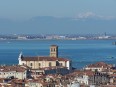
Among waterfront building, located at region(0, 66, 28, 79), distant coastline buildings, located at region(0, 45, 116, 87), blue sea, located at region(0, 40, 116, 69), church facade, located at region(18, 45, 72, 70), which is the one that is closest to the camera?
distant coastline buildings, located at region(0, 45, 116, 87)

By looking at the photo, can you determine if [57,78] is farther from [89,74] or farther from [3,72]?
[3,72]

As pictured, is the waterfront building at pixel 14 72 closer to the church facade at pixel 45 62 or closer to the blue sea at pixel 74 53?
the church facade at pixel 45 62

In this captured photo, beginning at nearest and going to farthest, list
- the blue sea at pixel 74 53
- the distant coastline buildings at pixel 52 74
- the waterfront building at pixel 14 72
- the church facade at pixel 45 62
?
the distant coastline buildings at pixel 52 74 < the waterfront building at pixel 14 72 < the church facade at pixel 45 62 < the blue sea at pixel 74 53

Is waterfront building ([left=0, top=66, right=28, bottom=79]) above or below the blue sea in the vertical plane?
above

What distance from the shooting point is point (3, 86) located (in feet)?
120

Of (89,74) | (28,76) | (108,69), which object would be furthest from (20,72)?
(108,69)

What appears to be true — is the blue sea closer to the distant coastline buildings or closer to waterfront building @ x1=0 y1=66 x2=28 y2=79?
the distant coastline buildings

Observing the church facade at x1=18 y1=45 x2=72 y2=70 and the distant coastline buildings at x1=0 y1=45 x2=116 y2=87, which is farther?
the church facade at x1=18 y1=45 x2=72 y2=70

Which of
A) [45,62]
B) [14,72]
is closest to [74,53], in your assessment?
[45,62]

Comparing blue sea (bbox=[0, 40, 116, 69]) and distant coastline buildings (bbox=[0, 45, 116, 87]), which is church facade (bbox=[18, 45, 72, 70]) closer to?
distant coastline buildings (bbox=[0, 45, 116, 87])

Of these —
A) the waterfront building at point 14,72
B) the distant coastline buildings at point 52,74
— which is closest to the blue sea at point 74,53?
the distant coastline buildings at point 52,74

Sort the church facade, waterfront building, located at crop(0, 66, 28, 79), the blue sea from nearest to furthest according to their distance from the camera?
waterfront building, located at crop(0, 66, 28, 79) < the church facade < the blue sea

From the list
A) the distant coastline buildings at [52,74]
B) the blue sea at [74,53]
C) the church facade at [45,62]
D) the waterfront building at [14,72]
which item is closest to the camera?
the distant coastline buildings at [52,74]

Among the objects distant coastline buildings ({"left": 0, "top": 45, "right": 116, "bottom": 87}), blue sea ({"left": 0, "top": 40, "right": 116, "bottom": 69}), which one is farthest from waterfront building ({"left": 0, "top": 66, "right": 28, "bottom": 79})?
blue sea ({"left": 0, "top": 40, "right": 116, "bottom": 69})
